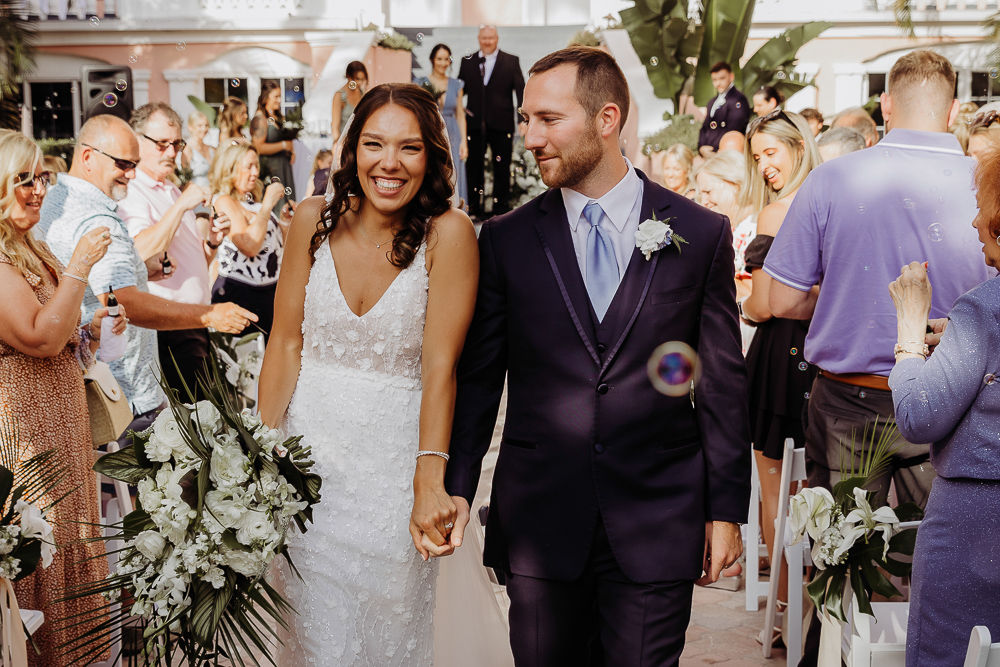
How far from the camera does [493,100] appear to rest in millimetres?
13938

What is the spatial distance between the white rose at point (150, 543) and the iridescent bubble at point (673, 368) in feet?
4.40

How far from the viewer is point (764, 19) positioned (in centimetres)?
2111

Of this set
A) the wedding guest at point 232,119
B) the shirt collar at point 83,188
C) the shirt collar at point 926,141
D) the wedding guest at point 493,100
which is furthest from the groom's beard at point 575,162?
the wedding guest at point 493,100

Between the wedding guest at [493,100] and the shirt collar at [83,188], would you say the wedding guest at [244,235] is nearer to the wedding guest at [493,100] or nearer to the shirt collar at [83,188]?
the shirt collar at [83,188]

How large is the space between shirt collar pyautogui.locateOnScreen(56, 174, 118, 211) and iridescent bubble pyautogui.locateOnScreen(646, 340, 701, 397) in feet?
10.8

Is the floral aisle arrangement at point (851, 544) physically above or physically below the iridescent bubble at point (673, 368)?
below

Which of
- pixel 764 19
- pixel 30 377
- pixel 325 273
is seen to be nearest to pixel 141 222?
pixel 30 377

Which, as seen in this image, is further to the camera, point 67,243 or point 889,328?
point 67,243

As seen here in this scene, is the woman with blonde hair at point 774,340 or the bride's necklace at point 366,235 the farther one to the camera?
the woman with blonde hair at point 774,340

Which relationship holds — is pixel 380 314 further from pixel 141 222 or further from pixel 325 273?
pixel 141 222

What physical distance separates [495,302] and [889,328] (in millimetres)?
1671

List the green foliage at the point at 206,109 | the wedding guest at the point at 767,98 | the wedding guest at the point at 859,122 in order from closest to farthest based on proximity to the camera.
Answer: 1. the wedding guest at the point at 859,122
2. the wedding guest at the point at 767,98
3. the green foliage at the point at 206,109

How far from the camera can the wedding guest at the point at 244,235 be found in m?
7.04

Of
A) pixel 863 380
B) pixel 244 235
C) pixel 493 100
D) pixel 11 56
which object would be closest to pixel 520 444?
pixel 863 380
